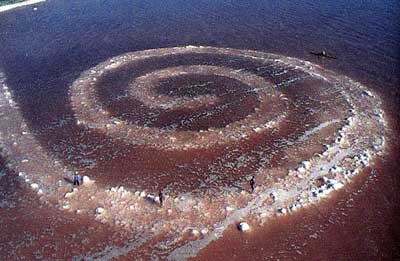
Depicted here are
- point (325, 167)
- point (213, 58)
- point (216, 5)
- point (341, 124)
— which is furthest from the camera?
point (216, 5)

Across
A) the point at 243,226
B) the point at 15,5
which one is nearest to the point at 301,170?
the point at 243,226

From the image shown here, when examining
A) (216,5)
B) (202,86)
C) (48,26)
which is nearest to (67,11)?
(48,26)

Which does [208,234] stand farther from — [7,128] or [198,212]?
[7,128]

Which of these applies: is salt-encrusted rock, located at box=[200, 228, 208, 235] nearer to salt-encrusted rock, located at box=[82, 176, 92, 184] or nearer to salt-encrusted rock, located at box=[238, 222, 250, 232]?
salt-encrusted rock, located at box=[238, 222, 250, 232]

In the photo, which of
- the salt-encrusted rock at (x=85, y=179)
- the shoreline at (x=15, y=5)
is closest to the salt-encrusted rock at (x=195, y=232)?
the salt-encrusted rock at (x=85, y=179)

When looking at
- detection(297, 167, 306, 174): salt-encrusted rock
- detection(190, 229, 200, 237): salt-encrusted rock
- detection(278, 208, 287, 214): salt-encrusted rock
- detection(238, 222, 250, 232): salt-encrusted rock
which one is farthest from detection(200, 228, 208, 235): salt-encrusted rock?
detection(297, 167, 306, 174): salt-encrusted rock

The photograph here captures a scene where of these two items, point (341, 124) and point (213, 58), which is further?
point (213, 58)

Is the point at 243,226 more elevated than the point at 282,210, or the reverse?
the point at 282,210

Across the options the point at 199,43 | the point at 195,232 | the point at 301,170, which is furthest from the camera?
the point at 199,43

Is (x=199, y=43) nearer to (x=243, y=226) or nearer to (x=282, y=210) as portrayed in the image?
(x=282, y=210)
